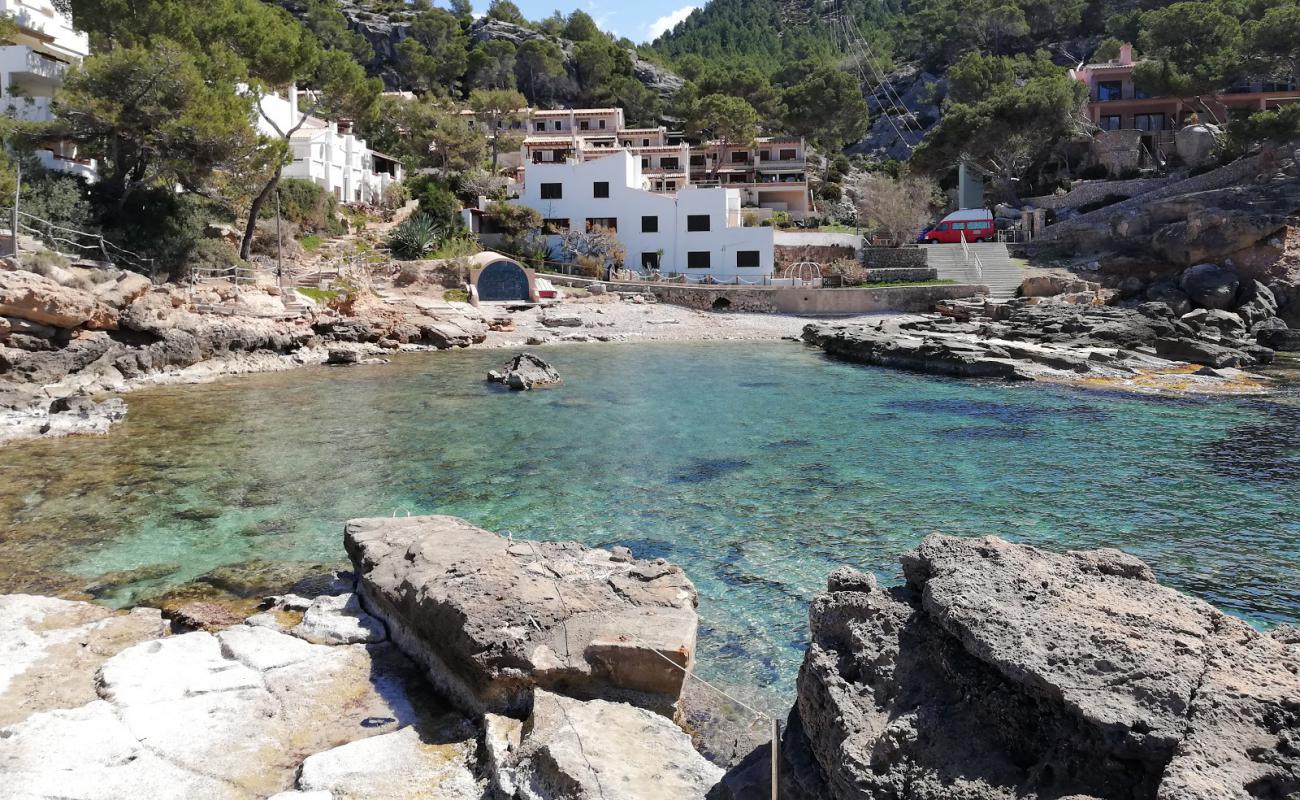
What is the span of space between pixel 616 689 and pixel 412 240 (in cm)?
4618

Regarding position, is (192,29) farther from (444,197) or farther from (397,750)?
(397,750)

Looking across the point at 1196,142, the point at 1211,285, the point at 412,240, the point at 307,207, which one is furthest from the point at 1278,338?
the point at 307,207

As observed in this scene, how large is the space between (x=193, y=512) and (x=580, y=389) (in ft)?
44.9

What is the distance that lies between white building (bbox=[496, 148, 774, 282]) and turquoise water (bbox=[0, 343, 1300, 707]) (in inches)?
1218

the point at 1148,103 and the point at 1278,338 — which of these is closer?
the point at 1278,338

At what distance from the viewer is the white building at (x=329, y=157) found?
51.8m

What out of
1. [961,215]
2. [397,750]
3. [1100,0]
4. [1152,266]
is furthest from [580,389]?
[1100,0]

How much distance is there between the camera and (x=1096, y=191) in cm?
5684

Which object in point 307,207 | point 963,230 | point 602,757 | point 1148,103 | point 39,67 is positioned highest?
point 1148,103

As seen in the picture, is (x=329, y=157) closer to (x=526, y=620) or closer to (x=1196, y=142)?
(x=526, y=620)

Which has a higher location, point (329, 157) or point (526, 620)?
point (329, 157)

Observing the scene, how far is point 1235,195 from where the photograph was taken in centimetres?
4262

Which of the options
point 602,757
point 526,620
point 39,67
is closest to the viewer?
point 602,757

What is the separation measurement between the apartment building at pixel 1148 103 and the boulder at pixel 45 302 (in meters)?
65.2
